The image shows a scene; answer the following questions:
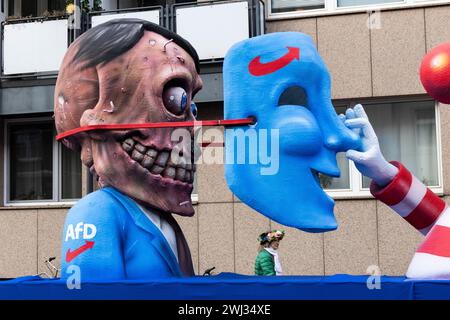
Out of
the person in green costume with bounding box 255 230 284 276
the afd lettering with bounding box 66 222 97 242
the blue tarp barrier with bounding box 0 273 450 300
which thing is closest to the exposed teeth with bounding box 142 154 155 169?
the afd lettering with bounding box 66 222 97 242

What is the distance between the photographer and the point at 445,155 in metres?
10.2

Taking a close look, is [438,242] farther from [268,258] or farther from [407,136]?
[407,136]

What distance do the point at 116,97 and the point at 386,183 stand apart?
169 cm

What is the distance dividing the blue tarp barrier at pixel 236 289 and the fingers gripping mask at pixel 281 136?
664 mm

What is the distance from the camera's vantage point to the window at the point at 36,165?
1239 centimetres

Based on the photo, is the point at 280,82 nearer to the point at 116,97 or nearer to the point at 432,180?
the point at 116,97

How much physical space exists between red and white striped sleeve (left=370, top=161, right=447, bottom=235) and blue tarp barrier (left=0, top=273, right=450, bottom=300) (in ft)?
2.52

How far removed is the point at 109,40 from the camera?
471 centimetres

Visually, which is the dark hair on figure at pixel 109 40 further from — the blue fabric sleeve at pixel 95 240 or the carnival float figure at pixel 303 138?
the blue fabric sleeve at pixel 95 240

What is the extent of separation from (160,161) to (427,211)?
1.63 metres

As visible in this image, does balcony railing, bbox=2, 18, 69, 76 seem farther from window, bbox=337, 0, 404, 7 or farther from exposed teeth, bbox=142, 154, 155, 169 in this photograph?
exposed teeth, bbox=142, 154, 155, 169

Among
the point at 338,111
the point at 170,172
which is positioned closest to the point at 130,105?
the point at 170,172

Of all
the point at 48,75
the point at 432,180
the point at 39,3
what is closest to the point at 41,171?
the point at 48,75

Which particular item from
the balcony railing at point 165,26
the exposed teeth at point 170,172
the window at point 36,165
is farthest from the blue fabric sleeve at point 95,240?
the window at point 36,165
